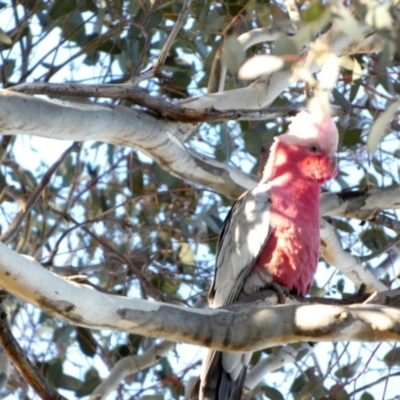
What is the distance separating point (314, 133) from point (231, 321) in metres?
1.21

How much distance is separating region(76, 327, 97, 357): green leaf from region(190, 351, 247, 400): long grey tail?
1058 millimetres

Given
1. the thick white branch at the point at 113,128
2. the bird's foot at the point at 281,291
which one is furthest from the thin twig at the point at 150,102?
the bird's foot at the point at 281,291

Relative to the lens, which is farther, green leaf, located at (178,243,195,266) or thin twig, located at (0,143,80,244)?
green leaf, located at (178,243,195,266)

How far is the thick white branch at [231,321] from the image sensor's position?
6.44 ft

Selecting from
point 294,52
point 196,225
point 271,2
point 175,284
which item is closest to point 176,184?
point 196,225

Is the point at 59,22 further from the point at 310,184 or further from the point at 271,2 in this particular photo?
the point at 310,184

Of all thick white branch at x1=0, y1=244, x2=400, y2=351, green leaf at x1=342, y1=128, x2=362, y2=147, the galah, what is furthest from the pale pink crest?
thick white branch at x1=0, y1=244, x2=400, y2=351

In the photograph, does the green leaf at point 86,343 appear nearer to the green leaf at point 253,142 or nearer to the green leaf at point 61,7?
the green leaf at point 253,142

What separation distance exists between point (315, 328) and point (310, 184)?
3.83 ft

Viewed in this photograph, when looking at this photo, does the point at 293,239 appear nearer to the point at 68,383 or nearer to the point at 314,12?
the point at 68,383

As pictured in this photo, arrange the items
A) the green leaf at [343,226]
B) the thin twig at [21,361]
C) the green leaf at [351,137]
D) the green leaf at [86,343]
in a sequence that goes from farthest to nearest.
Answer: the green leaf at [343,226] → the green leaf at [86,343] → the green leaf at [351,137] → the thin twig at [21,361]

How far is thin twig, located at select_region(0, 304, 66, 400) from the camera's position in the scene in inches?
84.0

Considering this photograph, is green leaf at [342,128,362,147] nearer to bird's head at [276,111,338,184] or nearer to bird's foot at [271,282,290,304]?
bird's head at [276,111,338,184]

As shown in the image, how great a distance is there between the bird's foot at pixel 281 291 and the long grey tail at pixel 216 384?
28 cm
